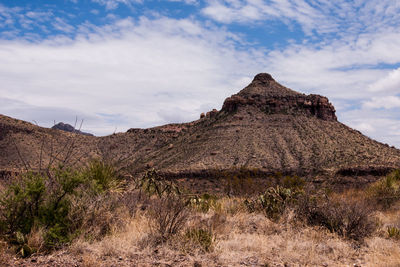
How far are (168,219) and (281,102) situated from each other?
60639mm

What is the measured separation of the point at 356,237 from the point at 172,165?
4142cm

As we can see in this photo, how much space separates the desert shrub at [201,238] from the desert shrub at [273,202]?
11.9ft

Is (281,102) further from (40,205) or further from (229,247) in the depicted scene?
(40,205)

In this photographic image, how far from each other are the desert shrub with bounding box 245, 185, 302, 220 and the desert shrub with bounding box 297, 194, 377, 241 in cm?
62

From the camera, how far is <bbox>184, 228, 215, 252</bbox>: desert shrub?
738 centimetres

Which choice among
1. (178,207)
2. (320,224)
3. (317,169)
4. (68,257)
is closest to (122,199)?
(178,207)

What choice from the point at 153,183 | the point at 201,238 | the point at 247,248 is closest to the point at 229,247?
the point at 247,248

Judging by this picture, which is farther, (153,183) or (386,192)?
(386,192)

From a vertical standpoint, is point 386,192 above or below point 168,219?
above

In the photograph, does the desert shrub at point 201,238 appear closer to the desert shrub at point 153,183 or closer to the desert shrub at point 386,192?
the desert shrub at point 153,183

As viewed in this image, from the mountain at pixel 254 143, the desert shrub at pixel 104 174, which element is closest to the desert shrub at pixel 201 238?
the desert shrub at pixel 104 174

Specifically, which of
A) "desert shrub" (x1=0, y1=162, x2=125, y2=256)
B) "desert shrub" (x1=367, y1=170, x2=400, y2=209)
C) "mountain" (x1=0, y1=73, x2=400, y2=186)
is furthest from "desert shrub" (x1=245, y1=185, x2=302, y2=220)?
"mountain" (x1=0, y1=73, x2=400, y2=186)

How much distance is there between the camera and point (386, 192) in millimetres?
17078

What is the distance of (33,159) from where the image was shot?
173ft
